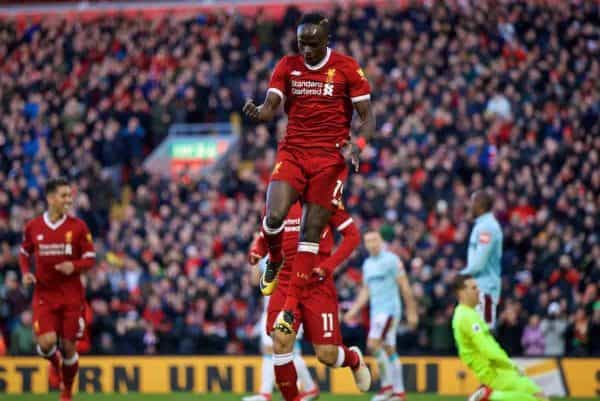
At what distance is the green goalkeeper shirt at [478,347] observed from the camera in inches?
435

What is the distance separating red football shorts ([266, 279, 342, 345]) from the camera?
1098cm

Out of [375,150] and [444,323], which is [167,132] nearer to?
[375,150]

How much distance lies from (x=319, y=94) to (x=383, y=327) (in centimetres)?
591

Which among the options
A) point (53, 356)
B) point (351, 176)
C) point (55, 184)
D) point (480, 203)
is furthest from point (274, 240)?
point (351, 176)

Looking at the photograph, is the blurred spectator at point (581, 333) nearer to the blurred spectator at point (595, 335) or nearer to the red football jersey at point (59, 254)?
the blurred spectator at point (595, 335)

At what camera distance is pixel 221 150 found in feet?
91.3

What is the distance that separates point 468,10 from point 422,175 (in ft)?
18.2

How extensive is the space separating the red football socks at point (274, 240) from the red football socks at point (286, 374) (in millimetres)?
931

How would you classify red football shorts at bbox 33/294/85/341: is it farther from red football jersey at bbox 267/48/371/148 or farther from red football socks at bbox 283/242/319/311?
red football jersey at bbox 267/48/371/148

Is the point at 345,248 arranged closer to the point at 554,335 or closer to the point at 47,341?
the point at 47,341

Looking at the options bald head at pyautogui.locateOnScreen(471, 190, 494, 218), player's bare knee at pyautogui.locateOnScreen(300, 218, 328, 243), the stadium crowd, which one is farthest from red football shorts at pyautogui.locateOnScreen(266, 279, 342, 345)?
the stadium crowd

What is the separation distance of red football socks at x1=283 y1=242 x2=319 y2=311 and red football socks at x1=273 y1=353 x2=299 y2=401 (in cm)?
48

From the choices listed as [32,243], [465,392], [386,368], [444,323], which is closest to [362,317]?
[444,323]

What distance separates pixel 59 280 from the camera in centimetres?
1445
